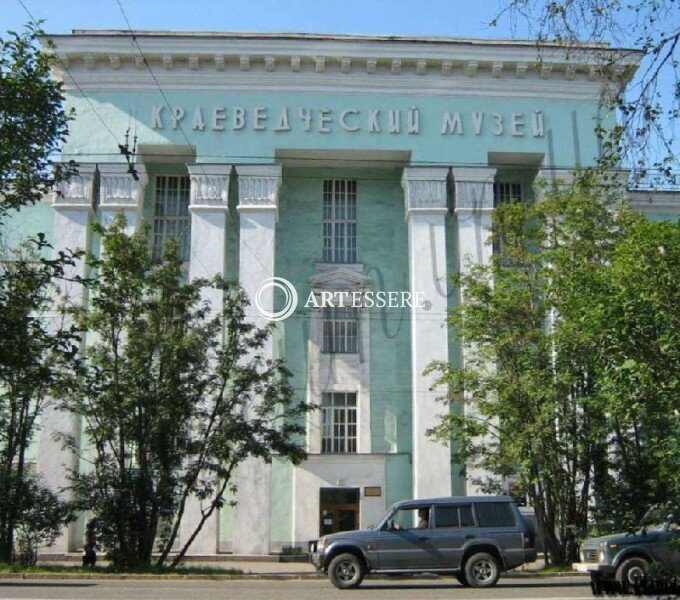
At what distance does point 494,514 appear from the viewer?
60.2 ft

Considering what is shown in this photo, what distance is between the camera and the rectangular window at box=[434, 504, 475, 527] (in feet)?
59.5

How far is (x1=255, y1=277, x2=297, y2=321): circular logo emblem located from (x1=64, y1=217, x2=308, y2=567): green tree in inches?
316

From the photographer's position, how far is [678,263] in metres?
12.3

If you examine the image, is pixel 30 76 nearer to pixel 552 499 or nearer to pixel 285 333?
pixel 552 499

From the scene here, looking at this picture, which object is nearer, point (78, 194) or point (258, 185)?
point (78, 194)

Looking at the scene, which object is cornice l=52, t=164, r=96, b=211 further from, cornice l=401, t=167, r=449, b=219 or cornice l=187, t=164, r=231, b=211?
cornice l=401, t=167, r=449, b=219

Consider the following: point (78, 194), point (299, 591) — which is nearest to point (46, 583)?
point (299, 591)

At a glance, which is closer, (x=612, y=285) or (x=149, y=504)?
(x=612, y=285)

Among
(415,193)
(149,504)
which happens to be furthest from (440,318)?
(149,504)

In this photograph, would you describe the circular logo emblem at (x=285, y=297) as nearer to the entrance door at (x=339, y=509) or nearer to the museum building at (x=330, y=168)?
the museum building at (x=330, y=168)

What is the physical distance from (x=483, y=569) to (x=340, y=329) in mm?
16354

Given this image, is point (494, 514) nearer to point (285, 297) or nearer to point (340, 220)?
point (285, 297)

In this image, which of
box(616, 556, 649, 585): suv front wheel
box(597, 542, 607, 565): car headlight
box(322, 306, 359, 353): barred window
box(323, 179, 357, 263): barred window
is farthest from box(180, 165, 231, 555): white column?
box(616, 556, 649, 585): suv front wheel

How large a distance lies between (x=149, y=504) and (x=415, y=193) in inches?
638
